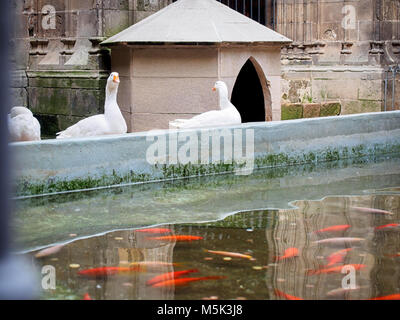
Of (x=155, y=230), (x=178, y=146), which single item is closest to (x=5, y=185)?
(x=155, y=230)

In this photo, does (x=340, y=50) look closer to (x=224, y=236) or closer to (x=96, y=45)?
(x=96, y=45)

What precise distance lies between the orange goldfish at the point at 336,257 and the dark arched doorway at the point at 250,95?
497cm

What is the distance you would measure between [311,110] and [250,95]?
2.37 m

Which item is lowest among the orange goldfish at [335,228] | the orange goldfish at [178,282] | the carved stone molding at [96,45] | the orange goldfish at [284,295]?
the orange goldfish at [284,295]

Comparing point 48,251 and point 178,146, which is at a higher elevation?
point 178,146

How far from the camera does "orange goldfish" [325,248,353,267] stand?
12.4 ft

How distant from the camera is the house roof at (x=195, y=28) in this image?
26.3 ft

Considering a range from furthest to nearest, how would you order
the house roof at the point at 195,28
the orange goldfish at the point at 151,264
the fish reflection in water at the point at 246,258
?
the house roof at the point at 195,28
the orange goldfish at the point at 151,264
the fish reflection in water at the point at 246,258

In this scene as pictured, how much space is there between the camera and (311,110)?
11.2 metres

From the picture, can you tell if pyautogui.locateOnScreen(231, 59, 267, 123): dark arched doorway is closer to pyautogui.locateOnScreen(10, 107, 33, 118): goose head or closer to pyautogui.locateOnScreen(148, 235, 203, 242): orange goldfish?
pyautogui.locateOnScreen(10, 107, 33, 118): goose head

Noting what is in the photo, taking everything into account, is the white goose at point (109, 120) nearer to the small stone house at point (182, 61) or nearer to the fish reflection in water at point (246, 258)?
the small stone house at point (182, 61)

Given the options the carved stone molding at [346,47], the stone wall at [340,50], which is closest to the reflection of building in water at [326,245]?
the stone wall at [340,50]
